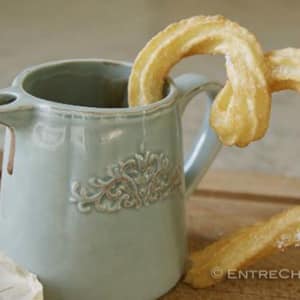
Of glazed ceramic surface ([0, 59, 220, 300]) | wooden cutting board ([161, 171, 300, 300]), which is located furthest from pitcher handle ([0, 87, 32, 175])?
wooden cutting board ([161, 171, 300, 300])

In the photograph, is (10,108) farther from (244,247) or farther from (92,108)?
(244,247)

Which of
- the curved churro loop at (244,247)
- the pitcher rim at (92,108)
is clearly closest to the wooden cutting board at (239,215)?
the curved churro loop at (244,247)

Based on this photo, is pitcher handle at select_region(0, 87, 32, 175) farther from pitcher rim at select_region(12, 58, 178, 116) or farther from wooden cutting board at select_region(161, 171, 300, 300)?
wooden cutting board at select_region(161, 171, 300, 300)

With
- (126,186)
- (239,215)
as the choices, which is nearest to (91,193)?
(126,186)

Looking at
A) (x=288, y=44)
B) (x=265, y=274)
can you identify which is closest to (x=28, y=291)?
(x=265, y=274)

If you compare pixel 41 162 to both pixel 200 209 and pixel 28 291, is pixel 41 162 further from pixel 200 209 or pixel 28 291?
pixel 200 209

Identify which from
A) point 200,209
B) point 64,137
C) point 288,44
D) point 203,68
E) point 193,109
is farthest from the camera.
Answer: point 288,44

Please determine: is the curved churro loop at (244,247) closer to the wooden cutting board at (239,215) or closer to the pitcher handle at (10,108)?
the wooden cutting board at (239,215)
